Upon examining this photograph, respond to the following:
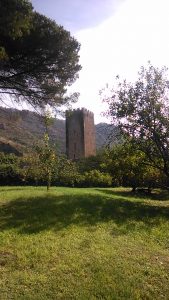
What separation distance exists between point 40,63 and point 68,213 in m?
6.00

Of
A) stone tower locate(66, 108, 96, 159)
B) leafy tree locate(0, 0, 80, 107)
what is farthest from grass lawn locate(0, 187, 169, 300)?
stone tower locate(66, 108, 96, 159)

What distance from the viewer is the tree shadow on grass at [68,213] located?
35.5 feet

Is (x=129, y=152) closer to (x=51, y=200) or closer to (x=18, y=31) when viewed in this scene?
(x=51, y=200)

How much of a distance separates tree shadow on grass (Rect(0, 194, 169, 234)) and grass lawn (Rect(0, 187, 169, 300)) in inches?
1.1

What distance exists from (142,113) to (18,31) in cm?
651

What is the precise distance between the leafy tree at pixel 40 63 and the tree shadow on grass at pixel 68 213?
4209mm

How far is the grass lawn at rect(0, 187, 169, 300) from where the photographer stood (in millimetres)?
6945

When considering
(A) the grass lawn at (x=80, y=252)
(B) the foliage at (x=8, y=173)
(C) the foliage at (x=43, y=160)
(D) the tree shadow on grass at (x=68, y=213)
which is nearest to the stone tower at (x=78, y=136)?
(B) the foliage at (x=8, y=173)

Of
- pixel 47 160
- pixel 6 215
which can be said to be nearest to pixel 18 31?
pixel 6 215

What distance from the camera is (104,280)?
731 centimetres

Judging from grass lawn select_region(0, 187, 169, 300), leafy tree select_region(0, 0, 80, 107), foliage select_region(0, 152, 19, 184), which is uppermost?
leafy tree select_region(0, 0, 80, 107)

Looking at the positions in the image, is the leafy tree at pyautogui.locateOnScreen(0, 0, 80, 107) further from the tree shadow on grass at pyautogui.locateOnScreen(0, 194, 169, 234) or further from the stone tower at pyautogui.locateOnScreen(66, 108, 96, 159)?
the stone tower at pyautogui.locateOnScreen(66, 108, 96, 159)

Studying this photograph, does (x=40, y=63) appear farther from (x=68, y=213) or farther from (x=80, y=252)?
(x=80, y=252)

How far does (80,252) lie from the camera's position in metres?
8.68
